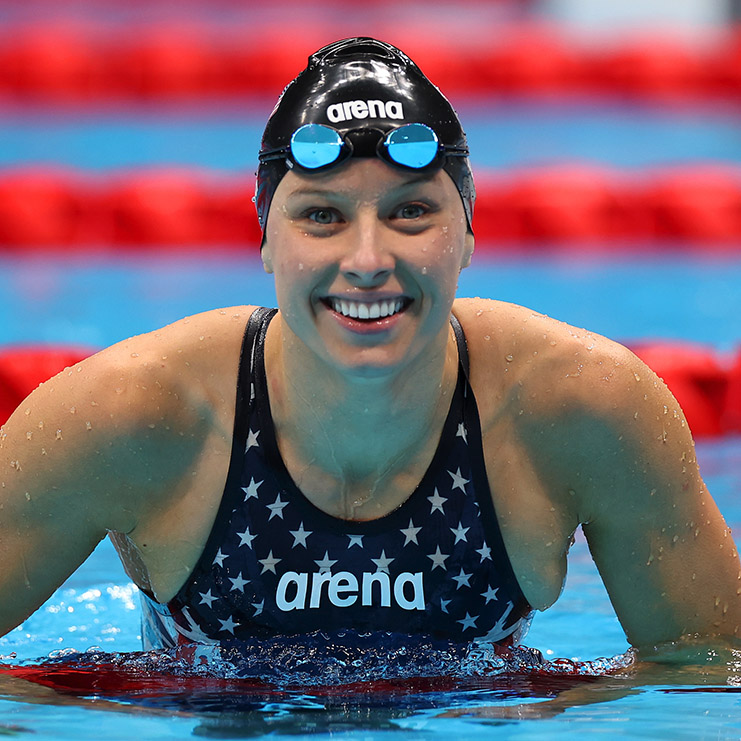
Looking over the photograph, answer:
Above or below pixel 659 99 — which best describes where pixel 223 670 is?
below

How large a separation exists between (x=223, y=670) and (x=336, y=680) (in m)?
0.21

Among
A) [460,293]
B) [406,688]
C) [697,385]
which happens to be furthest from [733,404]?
[406,688]

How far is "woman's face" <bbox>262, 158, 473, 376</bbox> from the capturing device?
74.9 inches

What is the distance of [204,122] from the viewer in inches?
380

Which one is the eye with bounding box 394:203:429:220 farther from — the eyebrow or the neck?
the neck

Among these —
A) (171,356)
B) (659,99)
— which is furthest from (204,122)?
(171,356)

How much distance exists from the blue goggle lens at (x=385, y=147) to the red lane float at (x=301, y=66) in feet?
26.8

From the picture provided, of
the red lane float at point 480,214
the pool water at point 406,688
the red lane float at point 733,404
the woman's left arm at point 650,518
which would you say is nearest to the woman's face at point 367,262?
the woman's left arm at point 650,518

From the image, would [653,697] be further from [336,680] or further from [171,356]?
[171,356]

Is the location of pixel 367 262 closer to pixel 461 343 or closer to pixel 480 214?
pixel 461 343

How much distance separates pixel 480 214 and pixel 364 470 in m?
4.71

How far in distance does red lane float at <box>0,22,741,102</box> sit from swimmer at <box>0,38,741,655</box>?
8052 millimetres

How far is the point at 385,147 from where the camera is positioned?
193 centimetres

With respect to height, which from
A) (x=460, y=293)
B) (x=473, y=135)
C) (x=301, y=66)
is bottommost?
(x=460, y=293)
